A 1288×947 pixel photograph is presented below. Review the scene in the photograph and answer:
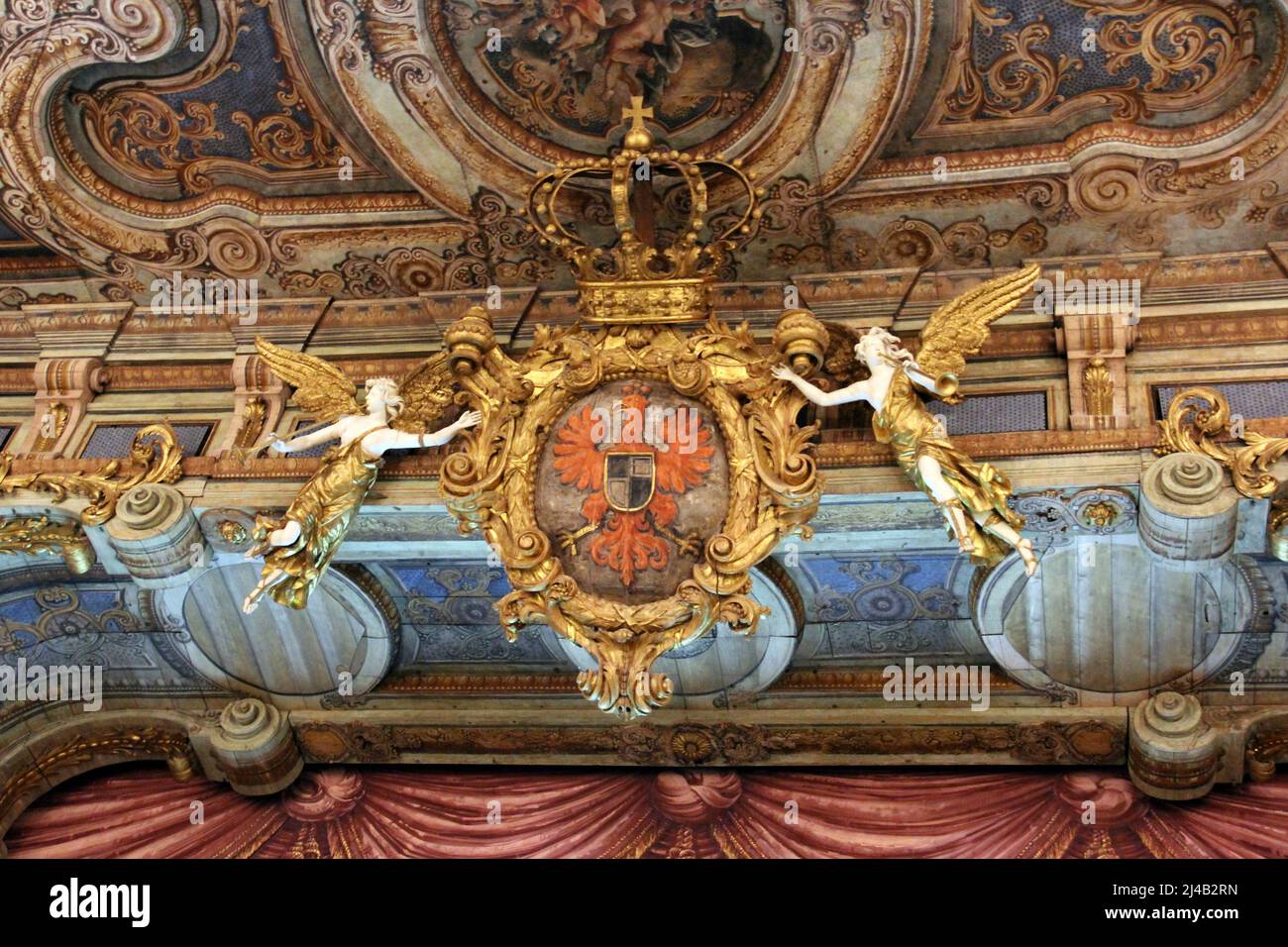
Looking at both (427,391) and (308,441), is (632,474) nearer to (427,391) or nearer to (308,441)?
(427,391)

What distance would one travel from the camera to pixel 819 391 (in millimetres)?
9195

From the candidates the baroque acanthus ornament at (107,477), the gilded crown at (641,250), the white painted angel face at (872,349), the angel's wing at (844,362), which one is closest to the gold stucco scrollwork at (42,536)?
the baroque acanthus ornament at (107,477)

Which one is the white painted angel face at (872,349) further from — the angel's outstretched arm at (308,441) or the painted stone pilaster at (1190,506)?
the angel's outstretched arm at (308,441)

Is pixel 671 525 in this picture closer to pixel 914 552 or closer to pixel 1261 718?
pixel 914 552

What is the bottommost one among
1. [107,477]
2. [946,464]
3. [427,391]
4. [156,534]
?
[156,534]

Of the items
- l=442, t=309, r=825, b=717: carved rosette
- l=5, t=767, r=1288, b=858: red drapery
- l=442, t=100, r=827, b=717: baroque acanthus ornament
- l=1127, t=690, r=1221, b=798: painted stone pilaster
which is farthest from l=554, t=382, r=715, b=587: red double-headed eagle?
l=1127, t=690, r=1221, b=798: painted stone pilaster

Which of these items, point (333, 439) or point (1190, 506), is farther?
point (333, 439)

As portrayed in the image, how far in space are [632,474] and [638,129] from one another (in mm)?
2161

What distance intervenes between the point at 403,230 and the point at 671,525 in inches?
131

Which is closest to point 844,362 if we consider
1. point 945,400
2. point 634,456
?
point 945,400

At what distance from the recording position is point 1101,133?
1000 centimetres

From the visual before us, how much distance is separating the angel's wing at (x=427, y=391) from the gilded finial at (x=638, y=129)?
5.82 ft

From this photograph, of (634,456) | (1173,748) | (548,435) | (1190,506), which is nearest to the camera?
(1190,506)

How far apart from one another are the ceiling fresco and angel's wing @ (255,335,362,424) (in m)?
1.15
